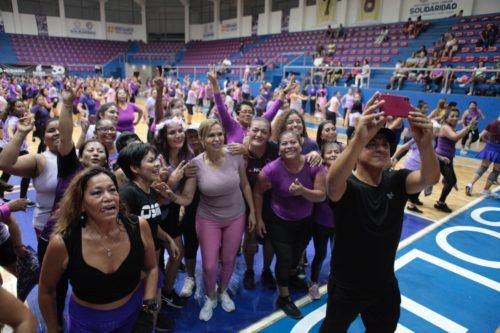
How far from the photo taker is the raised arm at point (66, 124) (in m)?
2.42

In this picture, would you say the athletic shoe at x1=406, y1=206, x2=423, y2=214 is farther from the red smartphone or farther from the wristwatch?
the wristwatch

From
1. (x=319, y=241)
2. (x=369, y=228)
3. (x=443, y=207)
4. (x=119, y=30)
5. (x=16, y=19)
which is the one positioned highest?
(x=119, y=30)

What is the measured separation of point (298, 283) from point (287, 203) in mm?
1106

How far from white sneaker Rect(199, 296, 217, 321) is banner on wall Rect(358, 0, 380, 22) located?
73.9 feet

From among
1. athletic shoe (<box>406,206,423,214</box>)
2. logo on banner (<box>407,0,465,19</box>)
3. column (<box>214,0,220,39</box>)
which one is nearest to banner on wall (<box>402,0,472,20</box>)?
logo on banner (<box>407,0,465,19</box>)

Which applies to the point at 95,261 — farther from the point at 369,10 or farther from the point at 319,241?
the point at 369,10

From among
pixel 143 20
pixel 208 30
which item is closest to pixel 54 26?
pixel 143 20

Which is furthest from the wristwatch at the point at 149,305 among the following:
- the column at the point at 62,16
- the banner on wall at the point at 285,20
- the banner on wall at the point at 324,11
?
the column at the point at 62,16

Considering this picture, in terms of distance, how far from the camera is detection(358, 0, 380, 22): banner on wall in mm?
20984

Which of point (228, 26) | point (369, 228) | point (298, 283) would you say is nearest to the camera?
point (369, 228)

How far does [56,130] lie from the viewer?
2.85 metres

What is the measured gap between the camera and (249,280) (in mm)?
3641

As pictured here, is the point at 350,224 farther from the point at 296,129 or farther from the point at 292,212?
the point at 296,129

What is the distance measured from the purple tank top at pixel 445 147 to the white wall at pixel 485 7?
15706mm
